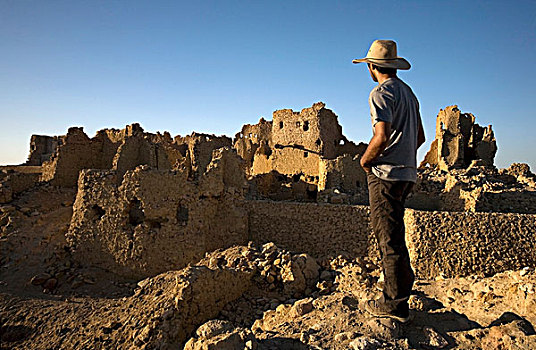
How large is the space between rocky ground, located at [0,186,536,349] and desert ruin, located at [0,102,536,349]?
0.08 ft

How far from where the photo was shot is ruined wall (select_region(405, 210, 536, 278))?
676cm

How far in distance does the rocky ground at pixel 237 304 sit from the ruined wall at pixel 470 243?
1198mm

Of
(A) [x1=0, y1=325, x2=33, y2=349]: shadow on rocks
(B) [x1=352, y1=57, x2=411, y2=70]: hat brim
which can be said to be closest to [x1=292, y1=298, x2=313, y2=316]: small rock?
(B) [x1=352, y1=57, x2=411, y2=70]: hat brim

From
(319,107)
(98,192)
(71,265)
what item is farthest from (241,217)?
(319,107)

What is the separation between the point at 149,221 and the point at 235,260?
2361 mm

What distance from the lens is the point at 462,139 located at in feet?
68.7

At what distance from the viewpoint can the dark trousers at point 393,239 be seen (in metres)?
3.25

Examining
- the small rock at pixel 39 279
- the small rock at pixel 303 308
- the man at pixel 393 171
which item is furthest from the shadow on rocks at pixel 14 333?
the man at pixel 393 171

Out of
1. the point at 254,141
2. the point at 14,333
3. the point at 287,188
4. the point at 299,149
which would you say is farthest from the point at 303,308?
the point at 254,141

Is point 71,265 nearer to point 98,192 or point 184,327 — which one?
point 98,192

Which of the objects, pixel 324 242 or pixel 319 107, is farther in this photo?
pixel 319 107

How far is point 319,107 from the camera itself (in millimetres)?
15922

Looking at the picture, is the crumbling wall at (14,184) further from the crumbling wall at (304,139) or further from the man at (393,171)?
the man at (393,171)

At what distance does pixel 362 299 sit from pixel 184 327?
2.81 metres
